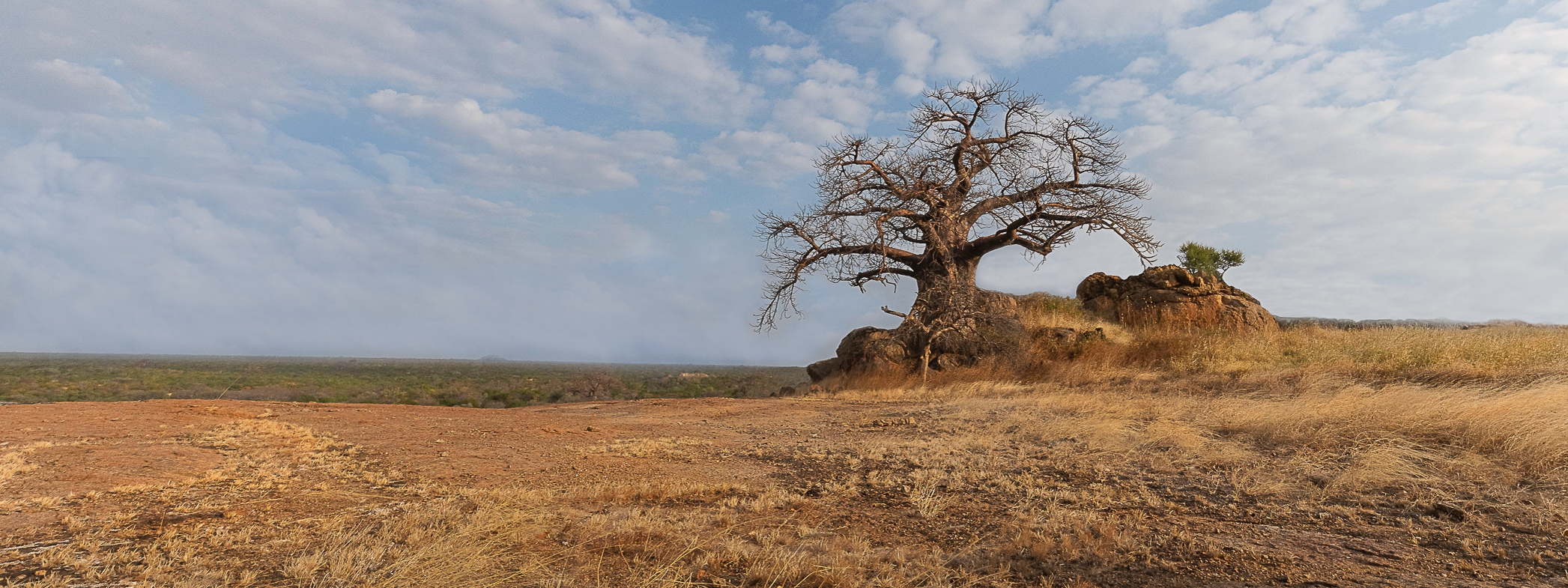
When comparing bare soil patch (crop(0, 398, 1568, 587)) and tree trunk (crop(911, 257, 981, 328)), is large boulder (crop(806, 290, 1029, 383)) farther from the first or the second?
bare soil patch (crop(0, 398, 1568, 587))

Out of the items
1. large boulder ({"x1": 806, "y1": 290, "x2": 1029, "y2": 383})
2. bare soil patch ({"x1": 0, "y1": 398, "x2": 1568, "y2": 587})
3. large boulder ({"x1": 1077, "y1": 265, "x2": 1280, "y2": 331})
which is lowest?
bare soil patch ({"x1": 0, "y1": 398, "x2": 1568, "y2": 587})

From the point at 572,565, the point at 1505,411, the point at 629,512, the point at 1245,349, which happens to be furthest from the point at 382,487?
the point at 1245,349

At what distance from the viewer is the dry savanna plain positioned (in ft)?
10.8

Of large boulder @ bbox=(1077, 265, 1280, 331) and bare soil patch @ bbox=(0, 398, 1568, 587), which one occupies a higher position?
large boulder @ bbox=(1077, 265, 1280, 331)

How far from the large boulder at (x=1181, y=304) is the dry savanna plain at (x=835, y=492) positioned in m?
6.68

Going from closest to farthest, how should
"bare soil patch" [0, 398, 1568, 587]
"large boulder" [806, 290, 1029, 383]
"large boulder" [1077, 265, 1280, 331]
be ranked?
1. "bare soil patch" [0, 398, 1568, 587]
2. "large boulder" [806, 290, 1029, 383]
3. "large boulder" [1077, 265, 1280, 331]

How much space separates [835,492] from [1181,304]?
15450 mm

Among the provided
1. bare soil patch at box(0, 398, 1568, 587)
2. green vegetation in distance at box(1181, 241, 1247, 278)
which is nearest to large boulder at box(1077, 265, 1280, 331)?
green vegetation in distance at box(1181, 241, 1247, 278)

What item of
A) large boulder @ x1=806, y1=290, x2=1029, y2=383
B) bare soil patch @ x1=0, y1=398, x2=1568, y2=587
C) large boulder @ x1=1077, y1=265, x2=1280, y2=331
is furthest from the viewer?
large boulder @ x1=1077, y1=265, x2=1280, y2=331

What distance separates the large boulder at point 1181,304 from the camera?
667 inches

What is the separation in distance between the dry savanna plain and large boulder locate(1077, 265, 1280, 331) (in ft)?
21.9

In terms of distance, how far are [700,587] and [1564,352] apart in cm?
1364

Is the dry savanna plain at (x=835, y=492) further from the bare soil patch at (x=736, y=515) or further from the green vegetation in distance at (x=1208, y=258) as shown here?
the green vegetation in distance at (x=1208, y=258)

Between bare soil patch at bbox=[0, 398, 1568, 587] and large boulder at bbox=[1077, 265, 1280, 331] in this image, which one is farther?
large boulder at bbox=[1077, 265, 1280, 331]
